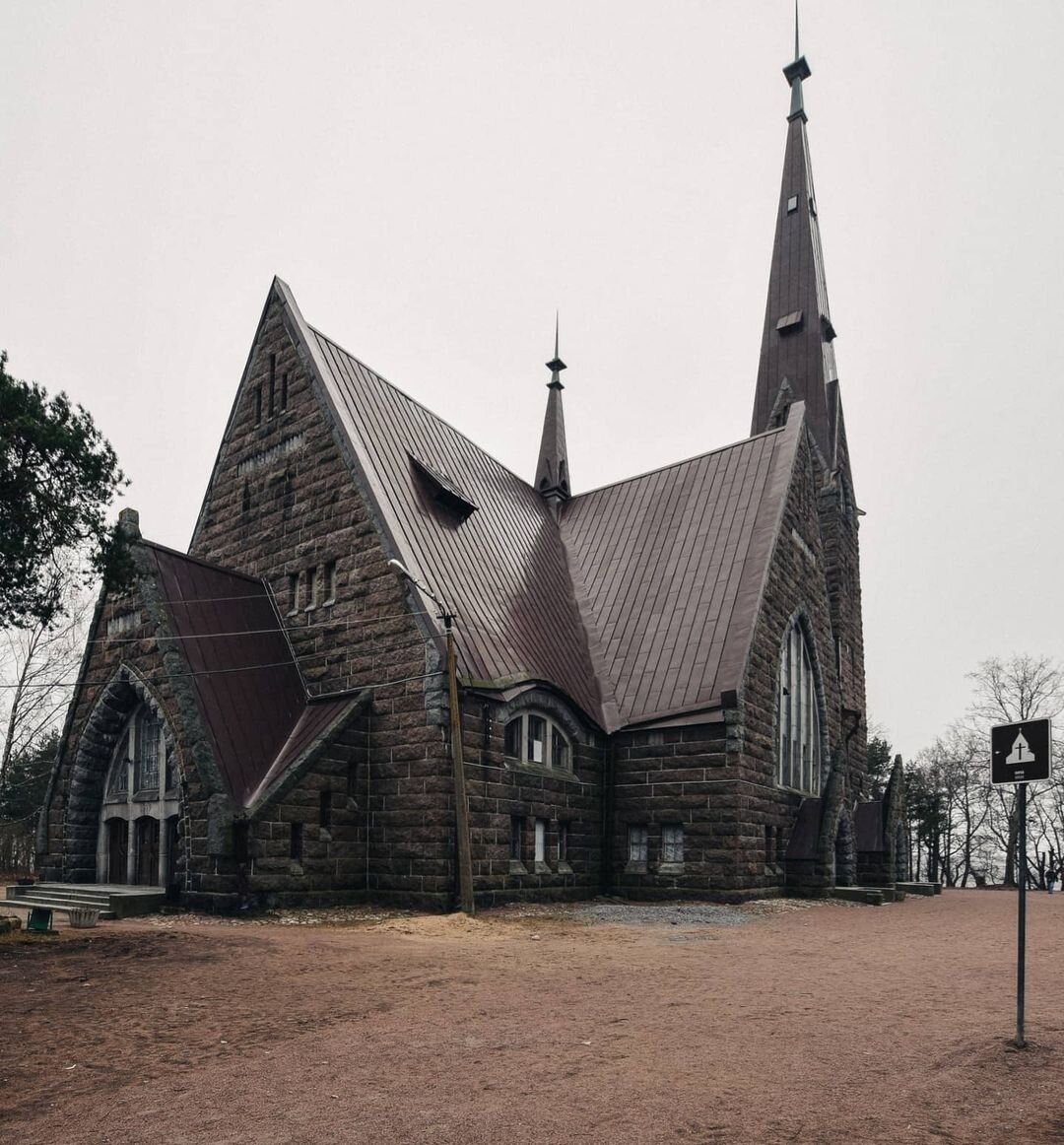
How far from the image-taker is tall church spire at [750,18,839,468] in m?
37.7

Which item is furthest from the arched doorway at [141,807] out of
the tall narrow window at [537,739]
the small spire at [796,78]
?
the small spire at [796,78]

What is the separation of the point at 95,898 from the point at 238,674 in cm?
486

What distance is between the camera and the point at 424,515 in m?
23.2

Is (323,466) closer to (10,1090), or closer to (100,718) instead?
(100,718)

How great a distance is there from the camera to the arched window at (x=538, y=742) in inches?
827

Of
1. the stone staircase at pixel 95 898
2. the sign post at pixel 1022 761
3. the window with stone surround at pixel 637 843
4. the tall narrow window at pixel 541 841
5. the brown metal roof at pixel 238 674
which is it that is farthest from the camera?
the window with stone surround at pixel 637 843

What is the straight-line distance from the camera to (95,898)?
17797 millimetres

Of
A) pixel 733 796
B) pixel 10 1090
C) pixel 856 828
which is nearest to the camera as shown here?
pixel 10 1090

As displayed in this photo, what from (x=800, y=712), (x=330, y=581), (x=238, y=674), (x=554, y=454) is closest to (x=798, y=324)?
(x=554, y=454)

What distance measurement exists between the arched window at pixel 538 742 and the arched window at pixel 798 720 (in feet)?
20.4

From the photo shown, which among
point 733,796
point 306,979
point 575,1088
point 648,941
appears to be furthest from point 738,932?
point 575,1088

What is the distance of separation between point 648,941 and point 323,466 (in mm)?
12941

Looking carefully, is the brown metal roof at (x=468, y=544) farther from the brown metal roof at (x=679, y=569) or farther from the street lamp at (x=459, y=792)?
the street lamp at (x=459, y=792)

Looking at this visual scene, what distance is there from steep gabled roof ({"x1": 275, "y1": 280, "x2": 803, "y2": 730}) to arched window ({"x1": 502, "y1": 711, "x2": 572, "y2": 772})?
0.88 meters
